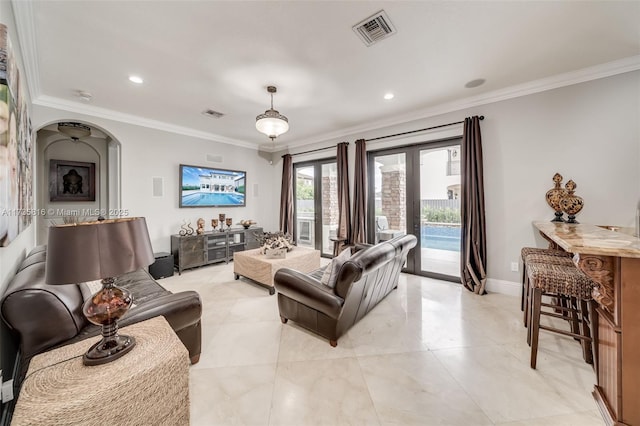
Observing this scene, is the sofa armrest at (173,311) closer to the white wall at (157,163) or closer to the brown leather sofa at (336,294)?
the brown leather sofa at (336,294)

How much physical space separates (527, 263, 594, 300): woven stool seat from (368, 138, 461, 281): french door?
2005 mm

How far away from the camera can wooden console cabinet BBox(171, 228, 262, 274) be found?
4.41 m

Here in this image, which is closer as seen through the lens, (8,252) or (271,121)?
(8,252)

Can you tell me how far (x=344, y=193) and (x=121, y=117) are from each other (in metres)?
4.05

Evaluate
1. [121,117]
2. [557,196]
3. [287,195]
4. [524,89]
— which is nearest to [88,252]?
[121,117]

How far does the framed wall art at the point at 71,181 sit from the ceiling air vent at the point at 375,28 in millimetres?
5917

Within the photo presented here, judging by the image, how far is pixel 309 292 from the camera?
2.20 meters

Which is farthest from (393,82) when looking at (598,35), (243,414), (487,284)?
(243,414)

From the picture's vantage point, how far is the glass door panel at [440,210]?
12.8 ft

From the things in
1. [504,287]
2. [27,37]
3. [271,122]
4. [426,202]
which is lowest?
[504,287]

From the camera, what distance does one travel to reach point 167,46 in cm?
234

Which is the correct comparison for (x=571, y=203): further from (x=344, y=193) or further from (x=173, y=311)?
(x=173, y=311)

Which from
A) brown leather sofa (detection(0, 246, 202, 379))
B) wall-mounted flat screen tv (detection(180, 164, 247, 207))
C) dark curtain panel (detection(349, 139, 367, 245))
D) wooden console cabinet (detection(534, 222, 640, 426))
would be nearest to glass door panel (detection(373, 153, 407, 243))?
dark curtain panel (detection(349, 139, 367, 245))

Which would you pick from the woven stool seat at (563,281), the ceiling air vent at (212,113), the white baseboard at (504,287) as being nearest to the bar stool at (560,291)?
the woven stool seat at (563,281)
